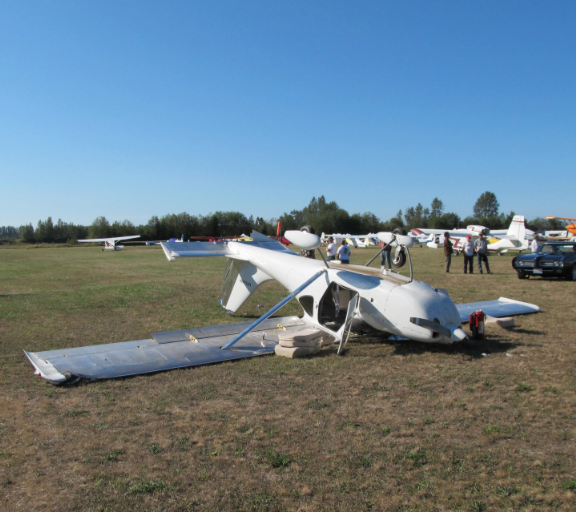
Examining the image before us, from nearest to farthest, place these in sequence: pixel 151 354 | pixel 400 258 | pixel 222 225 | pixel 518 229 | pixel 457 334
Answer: pixel 457 334
pixel 151 354
pixel 400 258
pixel 518 229
pixel 222 225

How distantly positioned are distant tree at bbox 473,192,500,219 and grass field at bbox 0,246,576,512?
543 ft

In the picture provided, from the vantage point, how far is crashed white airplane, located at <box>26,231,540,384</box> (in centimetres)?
707

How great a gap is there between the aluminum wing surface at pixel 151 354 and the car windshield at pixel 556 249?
16.2 m

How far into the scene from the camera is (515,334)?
913cm

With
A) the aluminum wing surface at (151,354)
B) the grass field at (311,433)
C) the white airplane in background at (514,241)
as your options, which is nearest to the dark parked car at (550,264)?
the grass field at (311,433)

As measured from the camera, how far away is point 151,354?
301 inches

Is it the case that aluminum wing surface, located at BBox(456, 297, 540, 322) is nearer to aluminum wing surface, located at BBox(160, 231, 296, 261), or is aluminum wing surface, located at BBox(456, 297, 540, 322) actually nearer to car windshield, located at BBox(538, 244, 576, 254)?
aluminum wing surface, located at BBox(160, 231, 296, 261)

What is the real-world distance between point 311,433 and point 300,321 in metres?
5.20

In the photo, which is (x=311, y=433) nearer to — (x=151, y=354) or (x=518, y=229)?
(x=151, y=354)

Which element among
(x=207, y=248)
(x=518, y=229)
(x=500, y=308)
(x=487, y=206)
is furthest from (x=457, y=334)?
(x=487, y=206)

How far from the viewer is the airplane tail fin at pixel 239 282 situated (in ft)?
36.0

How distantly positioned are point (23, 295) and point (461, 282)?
17650 mm

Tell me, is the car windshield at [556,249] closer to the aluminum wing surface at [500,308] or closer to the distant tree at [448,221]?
the aluminum wing surface at [500,308]

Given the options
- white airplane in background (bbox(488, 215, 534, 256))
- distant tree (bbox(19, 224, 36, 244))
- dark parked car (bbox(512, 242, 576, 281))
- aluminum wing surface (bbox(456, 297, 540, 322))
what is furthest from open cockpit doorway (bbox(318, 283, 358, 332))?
distant tree (bbox(19, 224, 36, 244))
